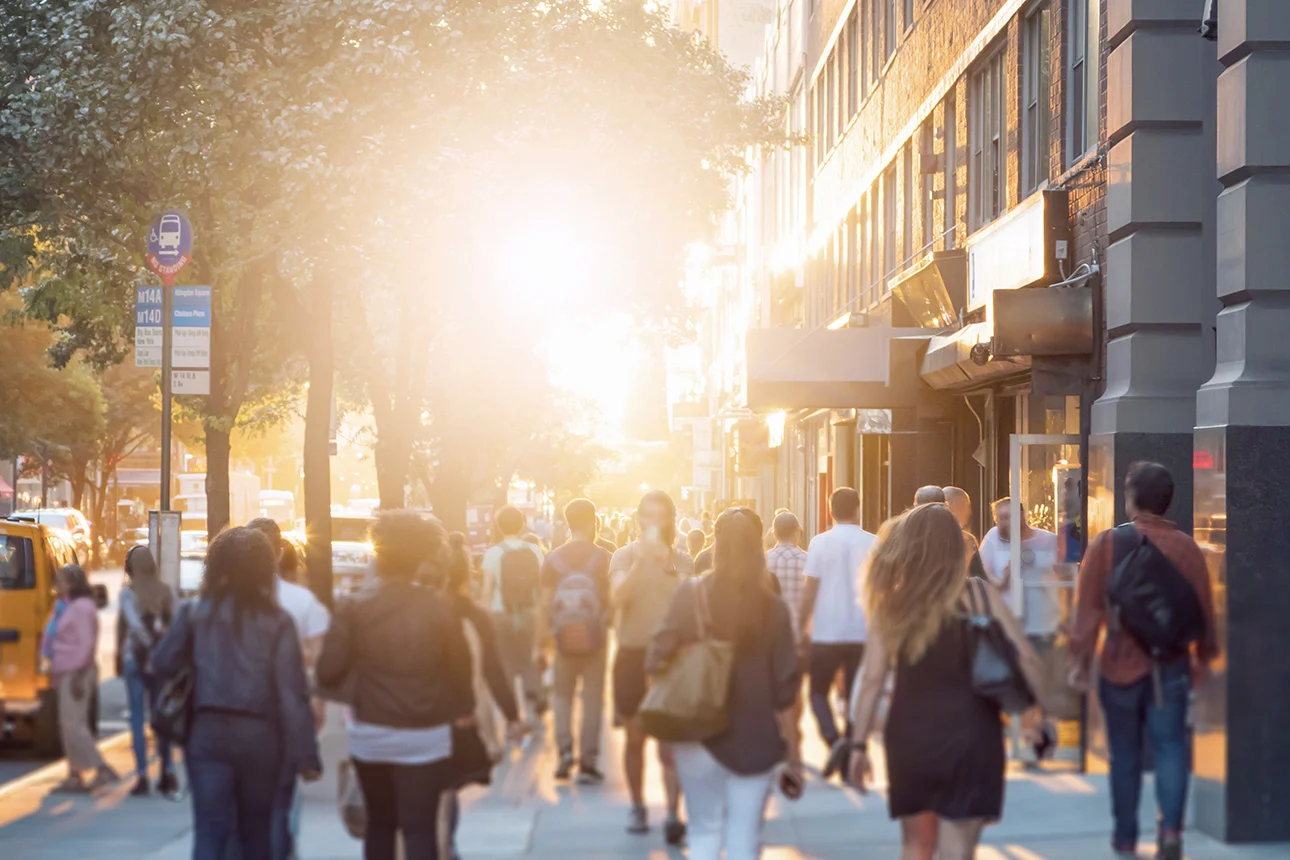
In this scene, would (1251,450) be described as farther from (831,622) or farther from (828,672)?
(828,672)

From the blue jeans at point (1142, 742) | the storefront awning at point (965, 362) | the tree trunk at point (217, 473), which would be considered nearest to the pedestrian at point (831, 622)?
the blue jeans at point (1142, 742)

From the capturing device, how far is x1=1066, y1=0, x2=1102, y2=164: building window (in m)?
14.5

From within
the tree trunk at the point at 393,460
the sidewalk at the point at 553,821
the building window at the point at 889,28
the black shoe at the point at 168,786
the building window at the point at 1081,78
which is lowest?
the sidewalk at the point at 553,821

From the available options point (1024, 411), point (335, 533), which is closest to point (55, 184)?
point (335, 533)

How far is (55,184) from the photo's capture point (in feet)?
63.1

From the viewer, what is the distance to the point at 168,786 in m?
6.04

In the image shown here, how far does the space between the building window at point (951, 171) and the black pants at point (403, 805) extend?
1573 centimetres

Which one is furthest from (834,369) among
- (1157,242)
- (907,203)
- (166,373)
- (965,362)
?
(166,373)

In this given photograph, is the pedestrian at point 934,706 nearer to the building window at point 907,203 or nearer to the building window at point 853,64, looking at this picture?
the building window at point 907,203

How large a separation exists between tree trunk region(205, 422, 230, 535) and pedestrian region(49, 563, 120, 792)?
15188mm

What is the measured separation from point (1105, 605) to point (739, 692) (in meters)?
1.36

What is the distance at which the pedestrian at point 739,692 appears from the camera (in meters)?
6.19

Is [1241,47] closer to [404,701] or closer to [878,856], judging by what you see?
[878,856]

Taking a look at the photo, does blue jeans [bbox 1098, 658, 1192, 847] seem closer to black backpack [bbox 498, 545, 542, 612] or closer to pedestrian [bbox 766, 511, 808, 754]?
pedestrian [bbox 766, 511, 808, 754]
